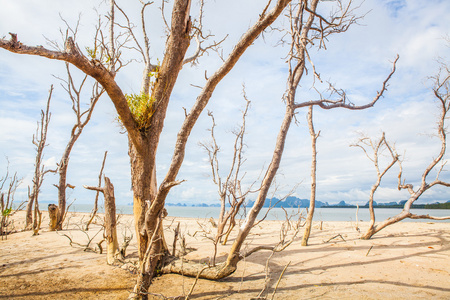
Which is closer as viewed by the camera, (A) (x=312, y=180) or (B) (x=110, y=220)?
(B) (x=110, y=220)

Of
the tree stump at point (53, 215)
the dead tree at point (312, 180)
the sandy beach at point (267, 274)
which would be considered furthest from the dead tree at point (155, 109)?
the tree stump at point (53, 215)

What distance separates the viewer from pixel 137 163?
15.0 feet

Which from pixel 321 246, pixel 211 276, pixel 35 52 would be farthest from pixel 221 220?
Answer: pixel 35 52

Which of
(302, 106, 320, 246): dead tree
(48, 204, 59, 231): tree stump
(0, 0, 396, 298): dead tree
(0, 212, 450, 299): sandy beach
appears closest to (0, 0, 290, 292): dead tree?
(0, 0, 396, 298): dead tree

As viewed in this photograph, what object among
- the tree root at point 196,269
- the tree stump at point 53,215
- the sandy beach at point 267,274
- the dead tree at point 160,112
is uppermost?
the dead tree at point 160,112

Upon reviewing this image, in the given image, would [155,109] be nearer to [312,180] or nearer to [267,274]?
[267,274]

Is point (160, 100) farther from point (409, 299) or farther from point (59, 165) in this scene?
point (59, 165)

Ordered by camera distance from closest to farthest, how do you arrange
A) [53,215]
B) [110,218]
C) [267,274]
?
[267,274]
[110,218]
[53,215]

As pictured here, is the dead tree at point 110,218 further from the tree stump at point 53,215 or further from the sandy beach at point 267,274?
the tree stump at point 53,215

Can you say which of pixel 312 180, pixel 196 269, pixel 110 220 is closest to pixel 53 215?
pixel 110 220

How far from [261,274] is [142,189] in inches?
116

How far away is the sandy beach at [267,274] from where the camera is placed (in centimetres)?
415

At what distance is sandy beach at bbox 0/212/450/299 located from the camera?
13.6 feet

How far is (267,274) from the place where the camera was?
3955mm
